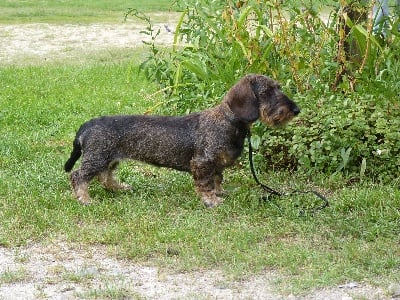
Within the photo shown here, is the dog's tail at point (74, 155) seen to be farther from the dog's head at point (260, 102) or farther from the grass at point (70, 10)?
the grass at point (70, 10)

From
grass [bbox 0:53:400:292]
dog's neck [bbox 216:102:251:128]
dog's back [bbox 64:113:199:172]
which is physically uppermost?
dog's neck [bbox 216:102:251:128]

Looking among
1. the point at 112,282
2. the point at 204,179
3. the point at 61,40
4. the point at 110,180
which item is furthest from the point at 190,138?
the point at 61,40

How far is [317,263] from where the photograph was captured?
5.40m

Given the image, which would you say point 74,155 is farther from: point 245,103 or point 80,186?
point 245,103

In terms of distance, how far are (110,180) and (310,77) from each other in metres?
2.39

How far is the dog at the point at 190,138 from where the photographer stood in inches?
262

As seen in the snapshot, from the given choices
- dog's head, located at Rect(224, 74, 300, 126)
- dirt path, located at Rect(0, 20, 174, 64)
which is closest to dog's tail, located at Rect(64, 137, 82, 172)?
dog's head, located at Rect(224, 74, 300, 126)

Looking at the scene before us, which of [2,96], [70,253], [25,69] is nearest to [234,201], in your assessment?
[70,253]

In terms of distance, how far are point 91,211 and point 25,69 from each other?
740 centimetres

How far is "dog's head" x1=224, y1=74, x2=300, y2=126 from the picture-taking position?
21.7ft

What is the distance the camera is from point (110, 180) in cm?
710

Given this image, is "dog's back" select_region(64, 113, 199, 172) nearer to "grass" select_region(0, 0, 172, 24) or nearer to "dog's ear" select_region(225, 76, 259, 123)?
"dog's ear" select_region(225, 76, 259, 123)

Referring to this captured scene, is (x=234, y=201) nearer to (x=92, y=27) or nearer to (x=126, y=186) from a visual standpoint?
(x=126, y=186)

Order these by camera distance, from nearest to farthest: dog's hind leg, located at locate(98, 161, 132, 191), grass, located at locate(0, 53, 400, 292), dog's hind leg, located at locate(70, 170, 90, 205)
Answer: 1. grass, located at locate(0, 53, 400, 292)
2. dog's hind leg, located at locate(70, 170, 90, 205)
3. dog's hind leg, located at locate(98, 161, 132, 191)
